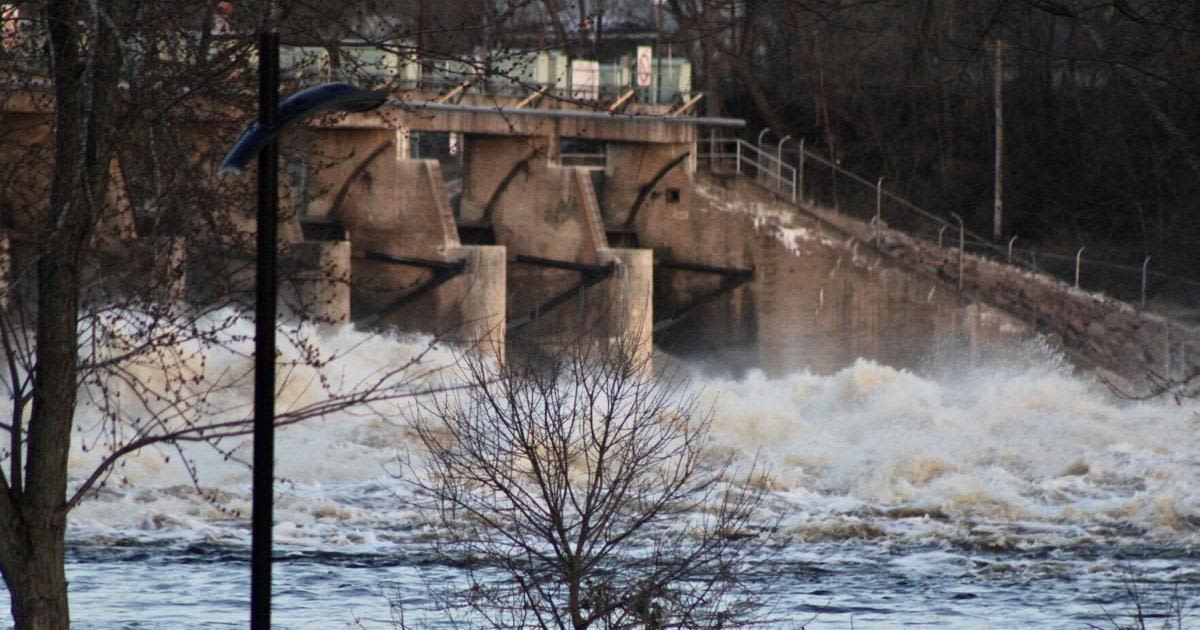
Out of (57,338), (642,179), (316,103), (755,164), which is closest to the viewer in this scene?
(316,103)

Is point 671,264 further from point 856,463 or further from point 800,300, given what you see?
point 856,463

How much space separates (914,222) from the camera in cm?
4494

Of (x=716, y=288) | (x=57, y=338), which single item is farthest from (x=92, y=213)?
(x=716, y=288)

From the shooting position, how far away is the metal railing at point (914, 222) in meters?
36.5

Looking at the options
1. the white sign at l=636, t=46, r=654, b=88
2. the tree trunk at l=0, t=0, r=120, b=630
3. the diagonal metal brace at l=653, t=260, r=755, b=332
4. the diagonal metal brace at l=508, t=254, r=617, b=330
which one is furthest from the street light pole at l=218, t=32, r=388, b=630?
the white sign at l=636, t=46, r=654, b=88

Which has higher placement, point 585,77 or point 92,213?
point 585,77

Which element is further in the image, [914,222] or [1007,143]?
[1007,143]

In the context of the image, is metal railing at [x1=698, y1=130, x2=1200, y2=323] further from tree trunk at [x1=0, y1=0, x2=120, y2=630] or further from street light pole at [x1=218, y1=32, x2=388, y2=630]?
street light pole at [x1=218, y1=32, x2=388, y2=630]

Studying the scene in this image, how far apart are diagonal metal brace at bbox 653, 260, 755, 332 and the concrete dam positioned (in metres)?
0.04

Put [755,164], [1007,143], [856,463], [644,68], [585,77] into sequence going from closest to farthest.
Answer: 1. [856,463]
2. [755,164]
3. [585,77]
4. [644,68]
5. [1007,143]

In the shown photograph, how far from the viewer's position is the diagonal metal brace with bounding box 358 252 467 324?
31328mm

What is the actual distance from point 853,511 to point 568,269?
1112 centimetres

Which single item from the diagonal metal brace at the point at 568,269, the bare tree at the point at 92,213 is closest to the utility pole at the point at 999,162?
the diagonal metal brace at the point at 568,269

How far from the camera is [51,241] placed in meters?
8.03
